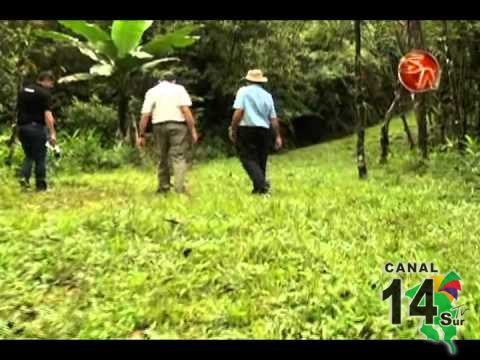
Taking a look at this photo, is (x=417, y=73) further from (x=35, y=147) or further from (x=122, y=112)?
(x=122, y=112)

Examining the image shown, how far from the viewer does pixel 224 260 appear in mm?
5137

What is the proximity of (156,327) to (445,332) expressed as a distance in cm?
177

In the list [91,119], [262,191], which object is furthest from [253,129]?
[91,119]

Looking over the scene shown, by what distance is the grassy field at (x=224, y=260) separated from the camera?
4.12 meters

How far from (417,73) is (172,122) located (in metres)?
4.13

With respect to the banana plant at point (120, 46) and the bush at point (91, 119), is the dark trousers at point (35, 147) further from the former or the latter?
the bush at point (91, 119)

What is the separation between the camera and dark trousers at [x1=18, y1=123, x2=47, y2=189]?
884 cm

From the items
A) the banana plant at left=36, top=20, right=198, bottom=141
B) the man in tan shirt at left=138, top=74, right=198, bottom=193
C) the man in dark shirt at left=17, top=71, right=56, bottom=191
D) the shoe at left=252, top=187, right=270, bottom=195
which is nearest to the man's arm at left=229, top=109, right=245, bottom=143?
the man in tan shirt at left=138, top=74, right=198, bottom=193

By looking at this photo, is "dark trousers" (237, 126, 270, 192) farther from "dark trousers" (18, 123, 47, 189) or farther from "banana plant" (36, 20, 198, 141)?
"banana plant" (36, 20, 198, 141)

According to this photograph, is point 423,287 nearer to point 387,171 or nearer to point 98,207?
point 98,207

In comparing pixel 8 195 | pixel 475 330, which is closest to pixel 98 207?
pixel 8 195

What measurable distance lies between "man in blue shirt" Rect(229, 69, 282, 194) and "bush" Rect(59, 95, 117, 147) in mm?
8761

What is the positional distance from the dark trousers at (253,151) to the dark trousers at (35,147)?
2.72 m

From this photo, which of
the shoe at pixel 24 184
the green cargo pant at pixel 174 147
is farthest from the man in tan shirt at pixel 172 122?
the shoe at pixel 24 184
